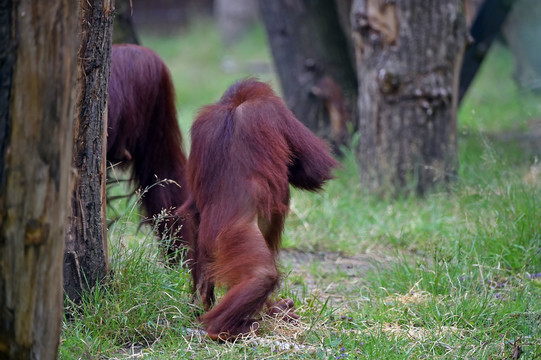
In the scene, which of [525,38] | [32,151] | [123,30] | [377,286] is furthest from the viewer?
[525,38]

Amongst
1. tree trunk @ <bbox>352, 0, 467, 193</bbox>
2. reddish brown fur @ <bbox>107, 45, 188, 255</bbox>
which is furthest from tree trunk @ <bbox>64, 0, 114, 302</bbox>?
tree trunk @ <bbox>352, 0, 467, 193</bbox>

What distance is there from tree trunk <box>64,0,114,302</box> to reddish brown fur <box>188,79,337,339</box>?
15.9 inches

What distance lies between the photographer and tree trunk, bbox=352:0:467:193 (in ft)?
16.7

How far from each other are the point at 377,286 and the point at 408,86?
2.02 m

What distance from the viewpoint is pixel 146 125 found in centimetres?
385

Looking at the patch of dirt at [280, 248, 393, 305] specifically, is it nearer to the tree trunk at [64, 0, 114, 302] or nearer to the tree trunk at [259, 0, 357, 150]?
the tree trunk at [64, 0, 114, 302]

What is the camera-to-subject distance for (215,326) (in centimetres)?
277

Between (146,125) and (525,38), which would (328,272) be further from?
(525,38)

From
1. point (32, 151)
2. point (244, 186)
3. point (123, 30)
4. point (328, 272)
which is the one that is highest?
point (123, 30)

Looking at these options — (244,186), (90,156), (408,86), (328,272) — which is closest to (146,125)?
(90,156)

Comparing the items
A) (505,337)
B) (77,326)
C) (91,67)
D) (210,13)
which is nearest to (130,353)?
(77,326)

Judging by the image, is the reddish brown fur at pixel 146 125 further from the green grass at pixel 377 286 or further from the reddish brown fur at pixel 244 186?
the reddish brown fur at pixel 244 186

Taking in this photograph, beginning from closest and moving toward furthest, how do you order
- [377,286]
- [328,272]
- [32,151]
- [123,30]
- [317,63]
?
[32,151] → [377,286] → [328,272] → [123,30] → [317,63]

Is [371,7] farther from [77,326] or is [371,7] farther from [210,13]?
[210,13]
